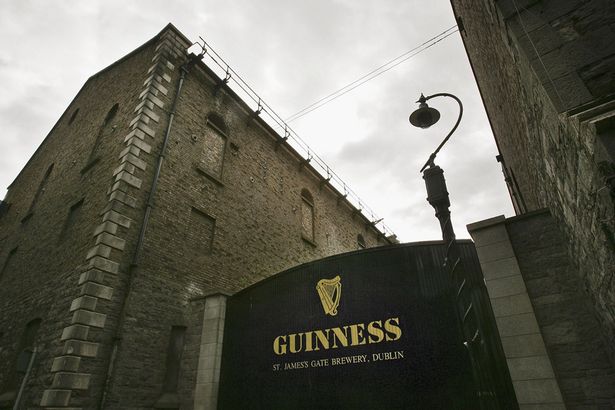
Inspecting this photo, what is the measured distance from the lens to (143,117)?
35.0 feet

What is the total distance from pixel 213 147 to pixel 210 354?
24.8 ft

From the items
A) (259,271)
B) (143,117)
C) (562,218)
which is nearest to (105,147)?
(143,117)

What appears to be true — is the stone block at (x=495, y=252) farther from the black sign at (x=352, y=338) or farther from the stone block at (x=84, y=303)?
the stone block at (x=84, y=303)

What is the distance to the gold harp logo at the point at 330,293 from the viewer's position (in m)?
7.79

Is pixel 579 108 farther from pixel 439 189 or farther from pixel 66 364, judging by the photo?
pixel 66 364

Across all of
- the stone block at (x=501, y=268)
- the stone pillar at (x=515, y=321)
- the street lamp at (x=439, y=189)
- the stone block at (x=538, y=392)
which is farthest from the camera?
the stone block at (x=501, y=268)

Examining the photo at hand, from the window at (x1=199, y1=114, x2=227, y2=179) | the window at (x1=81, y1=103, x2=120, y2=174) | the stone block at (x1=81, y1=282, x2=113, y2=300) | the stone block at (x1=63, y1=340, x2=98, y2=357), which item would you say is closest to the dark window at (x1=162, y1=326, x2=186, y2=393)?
the stone block at (x1=63, y1=340, x2=98, y2=357)

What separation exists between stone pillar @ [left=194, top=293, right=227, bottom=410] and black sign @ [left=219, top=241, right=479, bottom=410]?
0.18 meters

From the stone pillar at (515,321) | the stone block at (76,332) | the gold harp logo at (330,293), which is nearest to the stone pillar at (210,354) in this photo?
the stone block at (76,332)

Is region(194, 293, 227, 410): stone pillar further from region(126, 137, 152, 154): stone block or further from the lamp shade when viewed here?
the lamp shade

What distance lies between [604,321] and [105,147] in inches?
514

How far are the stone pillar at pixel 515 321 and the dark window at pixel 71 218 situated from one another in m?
11.0

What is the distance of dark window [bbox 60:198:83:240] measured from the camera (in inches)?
413

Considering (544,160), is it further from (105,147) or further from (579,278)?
(105,147)
